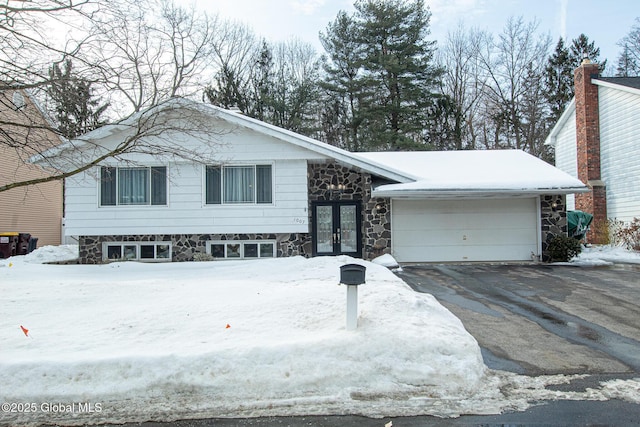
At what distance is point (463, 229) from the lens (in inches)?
522

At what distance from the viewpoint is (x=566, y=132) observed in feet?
66.7

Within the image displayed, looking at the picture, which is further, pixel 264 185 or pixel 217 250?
pixel 217 250

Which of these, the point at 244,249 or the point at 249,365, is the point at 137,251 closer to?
the point at 244,249

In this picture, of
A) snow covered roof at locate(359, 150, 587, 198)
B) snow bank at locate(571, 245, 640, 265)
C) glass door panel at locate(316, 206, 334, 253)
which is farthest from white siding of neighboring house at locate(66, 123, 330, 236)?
snow bank at locate(571, 245, 640, 265)

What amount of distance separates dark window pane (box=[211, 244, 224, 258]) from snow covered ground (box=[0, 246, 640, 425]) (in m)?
A: 6.93

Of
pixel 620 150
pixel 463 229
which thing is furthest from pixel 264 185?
pixel 620 150

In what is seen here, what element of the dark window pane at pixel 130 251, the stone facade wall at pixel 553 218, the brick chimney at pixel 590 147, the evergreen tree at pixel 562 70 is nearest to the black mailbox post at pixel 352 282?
the dark window pane at pixel 130 251

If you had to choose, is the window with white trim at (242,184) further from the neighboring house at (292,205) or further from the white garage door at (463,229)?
the white garage door at (463,229)

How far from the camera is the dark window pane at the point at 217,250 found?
12570 mm

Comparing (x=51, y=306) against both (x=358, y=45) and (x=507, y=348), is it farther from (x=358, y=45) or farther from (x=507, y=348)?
(x=358, y=45)

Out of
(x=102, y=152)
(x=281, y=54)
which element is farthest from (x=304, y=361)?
(x=281, y=54)

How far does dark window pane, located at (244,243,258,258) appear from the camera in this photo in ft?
41.0

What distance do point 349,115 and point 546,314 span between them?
20.4 m

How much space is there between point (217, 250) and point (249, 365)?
360 inches
